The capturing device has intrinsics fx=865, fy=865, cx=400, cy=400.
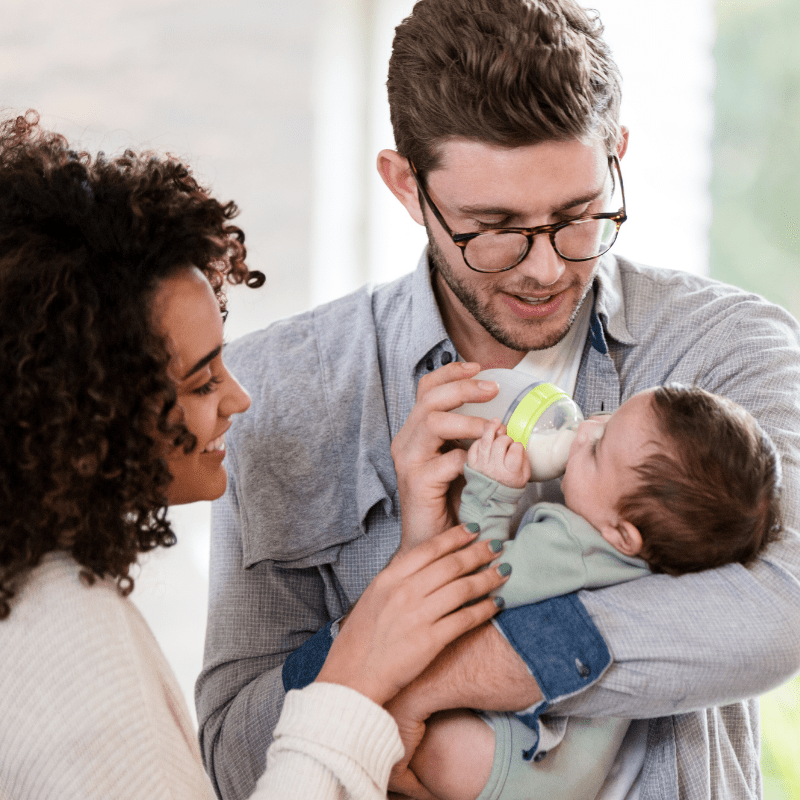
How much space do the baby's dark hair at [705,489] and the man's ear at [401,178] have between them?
28.1 inches

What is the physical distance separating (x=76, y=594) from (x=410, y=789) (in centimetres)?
60

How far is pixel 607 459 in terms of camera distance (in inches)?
51.3

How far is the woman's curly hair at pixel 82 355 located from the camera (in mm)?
1055

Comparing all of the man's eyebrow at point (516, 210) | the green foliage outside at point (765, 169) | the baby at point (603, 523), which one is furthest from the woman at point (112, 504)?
the green foliage outside at point (765, 169)

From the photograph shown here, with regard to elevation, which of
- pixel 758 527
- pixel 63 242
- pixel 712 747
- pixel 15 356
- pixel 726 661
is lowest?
pixel 712 747

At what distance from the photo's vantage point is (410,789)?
1324 mm

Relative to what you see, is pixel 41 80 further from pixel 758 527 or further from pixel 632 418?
pixel 758 527

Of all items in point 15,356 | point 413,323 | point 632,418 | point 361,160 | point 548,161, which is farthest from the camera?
point 361,160

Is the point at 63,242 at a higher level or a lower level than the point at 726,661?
higher

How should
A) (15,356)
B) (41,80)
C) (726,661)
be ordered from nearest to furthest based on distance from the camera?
(15,356), (726,661), (41,80)

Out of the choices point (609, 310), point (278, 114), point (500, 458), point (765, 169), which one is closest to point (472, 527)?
point (500, 458)

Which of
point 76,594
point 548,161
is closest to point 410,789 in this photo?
point 76,594

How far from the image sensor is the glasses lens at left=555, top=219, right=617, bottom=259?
1.50m

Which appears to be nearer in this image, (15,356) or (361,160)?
(15,356)
